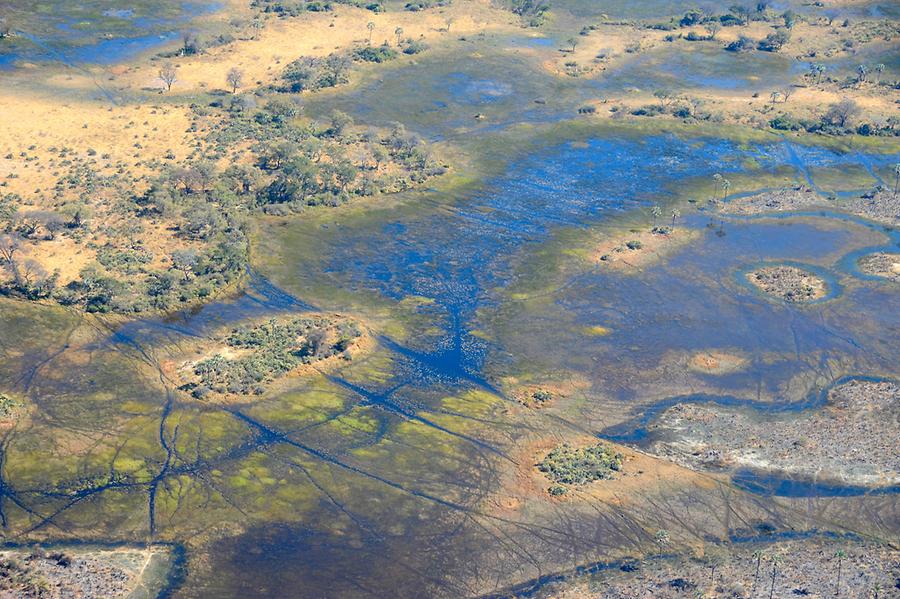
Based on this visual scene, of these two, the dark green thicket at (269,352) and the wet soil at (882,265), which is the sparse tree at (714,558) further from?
the wet soil at (882,265)

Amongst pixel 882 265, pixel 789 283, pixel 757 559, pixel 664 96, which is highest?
pixel 664 96

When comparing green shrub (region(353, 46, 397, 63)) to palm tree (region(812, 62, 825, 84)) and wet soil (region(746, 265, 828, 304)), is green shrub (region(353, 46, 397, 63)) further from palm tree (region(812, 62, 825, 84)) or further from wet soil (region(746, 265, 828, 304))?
wet soil (region(746, 265, 828, 304))

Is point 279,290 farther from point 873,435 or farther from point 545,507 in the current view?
point 873,435

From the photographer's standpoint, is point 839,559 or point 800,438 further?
point 800,438

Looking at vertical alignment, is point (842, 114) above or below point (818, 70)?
below

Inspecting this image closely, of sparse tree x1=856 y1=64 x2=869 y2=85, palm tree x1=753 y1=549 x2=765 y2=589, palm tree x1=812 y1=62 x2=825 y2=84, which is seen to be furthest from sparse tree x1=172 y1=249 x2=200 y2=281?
sparse tree x1=856 y1=64 x2=869 y2=85

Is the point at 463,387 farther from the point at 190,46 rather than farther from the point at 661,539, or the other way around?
the point at 190,46

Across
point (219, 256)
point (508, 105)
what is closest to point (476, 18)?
point (508, 105)

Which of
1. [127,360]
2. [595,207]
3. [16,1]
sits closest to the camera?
[127,360]

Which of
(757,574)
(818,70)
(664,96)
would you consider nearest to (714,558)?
(757,574)
